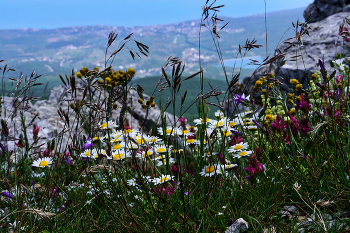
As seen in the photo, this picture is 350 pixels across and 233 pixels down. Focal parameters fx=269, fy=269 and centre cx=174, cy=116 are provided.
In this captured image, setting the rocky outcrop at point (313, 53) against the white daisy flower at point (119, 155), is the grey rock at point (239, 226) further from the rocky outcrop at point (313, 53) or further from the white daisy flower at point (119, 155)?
the rocky outcrop at point (313, 53)

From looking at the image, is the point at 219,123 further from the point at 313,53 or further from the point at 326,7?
the point at 326,7

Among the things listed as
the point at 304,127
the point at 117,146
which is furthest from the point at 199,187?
the point at 304,127

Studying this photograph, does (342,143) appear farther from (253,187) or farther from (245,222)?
(245,222)

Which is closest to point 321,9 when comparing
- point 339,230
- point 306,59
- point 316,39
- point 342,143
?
point 316,39

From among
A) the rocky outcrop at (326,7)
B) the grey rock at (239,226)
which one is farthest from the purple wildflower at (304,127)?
the rocky outcrop at (326,7)

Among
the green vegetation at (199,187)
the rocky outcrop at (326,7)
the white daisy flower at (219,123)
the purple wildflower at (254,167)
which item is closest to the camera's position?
the green vegetation at (199,187)

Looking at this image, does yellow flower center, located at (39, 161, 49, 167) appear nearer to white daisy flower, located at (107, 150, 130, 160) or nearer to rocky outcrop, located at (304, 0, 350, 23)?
white daisy flower, located at (107, 150, 130, 160)

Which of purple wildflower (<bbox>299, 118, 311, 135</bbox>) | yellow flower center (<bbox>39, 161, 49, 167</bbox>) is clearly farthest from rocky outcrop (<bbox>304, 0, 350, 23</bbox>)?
Result: yellow flower center (<bbox>39, 161, 49, 167</bbox>)

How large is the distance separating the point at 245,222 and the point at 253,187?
397 mm

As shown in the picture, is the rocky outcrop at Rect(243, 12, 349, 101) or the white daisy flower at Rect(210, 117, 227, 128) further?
the rocky outcrop at Rect(243, 12, 349, 101)

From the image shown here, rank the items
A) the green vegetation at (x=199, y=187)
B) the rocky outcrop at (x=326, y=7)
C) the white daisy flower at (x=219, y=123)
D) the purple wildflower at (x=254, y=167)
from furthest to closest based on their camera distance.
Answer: the rocky outcrop at (x=326, y=7)
the white daisy flower at (x=219, y=123)
the purple wildflower at (x=254, y=167)
the green vegetation at (x=199, y=187)

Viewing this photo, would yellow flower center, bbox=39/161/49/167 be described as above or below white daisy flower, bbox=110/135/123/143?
below

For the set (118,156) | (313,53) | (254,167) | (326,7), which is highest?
(326,7)

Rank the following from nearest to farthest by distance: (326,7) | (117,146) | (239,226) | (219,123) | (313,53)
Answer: (239,226) → (117,146) → (219,123) → (313,53) → (326,7)
